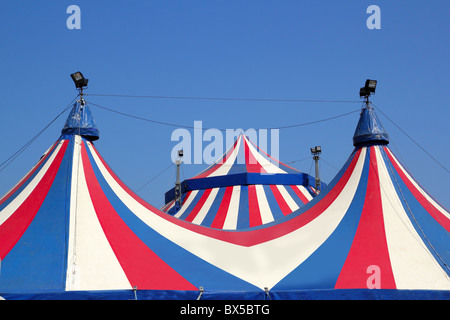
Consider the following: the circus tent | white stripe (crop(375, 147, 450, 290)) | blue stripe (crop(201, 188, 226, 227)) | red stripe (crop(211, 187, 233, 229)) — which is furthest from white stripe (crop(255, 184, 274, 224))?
white stripe (crop(375, 147, 450, 290))

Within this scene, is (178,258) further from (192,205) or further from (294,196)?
(294,196)

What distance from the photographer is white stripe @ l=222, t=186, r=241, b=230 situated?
8.34 meters

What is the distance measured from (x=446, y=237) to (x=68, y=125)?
487 centimetres

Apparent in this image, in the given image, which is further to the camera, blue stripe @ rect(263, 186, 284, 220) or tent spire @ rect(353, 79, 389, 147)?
blue stripe @ rect(263, 186, 284, 220)

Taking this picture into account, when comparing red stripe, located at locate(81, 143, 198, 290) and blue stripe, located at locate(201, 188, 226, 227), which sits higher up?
blue stripe, located at locate(201, 188, 226, 227)

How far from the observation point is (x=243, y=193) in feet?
30.1

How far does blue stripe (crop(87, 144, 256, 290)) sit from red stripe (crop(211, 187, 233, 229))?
3272 millimetres

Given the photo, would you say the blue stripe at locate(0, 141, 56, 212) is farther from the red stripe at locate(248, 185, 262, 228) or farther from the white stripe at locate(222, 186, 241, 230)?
the red stripe at locate(248, 185, 262, 228)

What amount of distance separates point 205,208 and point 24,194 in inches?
172

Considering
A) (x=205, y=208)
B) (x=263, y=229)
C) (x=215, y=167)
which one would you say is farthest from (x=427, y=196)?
(x=215, y=167)

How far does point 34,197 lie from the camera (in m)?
5.14

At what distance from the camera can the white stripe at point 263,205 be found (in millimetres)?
8445
